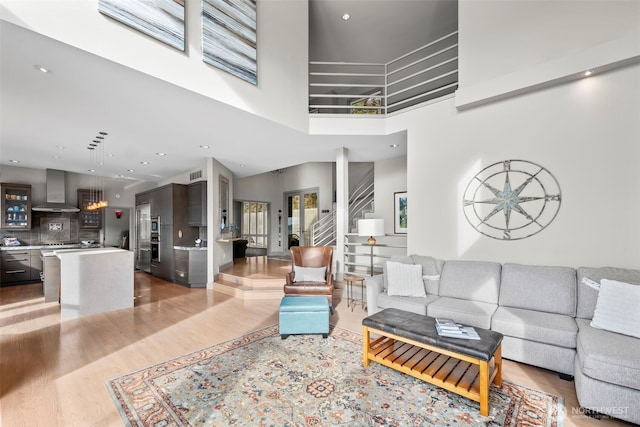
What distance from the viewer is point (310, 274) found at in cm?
459

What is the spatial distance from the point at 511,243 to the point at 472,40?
9.11 ft

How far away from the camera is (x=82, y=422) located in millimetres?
1948

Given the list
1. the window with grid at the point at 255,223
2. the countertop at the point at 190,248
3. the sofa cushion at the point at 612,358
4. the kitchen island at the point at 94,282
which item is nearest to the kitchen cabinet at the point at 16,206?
the kitchen island at the point at 94,282

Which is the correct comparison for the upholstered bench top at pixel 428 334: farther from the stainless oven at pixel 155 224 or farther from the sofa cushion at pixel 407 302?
the stainless oven at pixel 155 224

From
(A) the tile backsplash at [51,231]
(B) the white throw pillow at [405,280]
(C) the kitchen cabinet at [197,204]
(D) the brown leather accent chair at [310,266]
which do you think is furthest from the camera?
(A) the tile backsplash at [51,231]

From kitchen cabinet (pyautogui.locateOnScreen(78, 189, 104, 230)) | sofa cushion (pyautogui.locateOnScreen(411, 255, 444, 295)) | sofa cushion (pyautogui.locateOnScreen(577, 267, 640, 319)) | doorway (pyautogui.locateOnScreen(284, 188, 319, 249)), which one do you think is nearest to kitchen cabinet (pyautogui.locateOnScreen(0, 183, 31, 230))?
kitchen cabinet (pyautogui.locateOnScreen(78, 189, 104, 230))

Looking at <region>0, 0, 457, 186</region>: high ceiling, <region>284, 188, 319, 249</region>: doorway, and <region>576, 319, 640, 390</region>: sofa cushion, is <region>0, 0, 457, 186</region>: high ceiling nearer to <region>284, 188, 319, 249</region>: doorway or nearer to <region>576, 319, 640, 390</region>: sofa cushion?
<region>284, 188, 319, 249</region>: doorway

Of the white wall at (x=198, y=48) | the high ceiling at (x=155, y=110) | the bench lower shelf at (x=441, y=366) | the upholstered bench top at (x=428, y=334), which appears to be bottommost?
the bench lower shelf at (x=441, y=366)

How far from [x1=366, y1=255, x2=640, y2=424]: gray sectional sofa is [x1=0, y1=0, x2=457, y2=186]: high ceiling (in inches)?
104

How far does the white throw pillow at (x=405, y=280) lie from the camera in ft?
11.7

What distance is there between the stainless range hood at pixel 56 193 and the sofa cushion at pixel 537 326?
9473mm

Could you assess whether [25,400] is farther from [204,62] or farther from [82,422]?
[204,62]

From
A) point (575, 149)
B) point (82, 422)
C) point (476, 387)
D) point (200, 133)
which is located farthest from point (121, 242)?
point (575, 149)

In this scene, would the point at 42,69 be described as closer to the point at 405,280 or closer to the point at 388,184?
the point at 405,280
